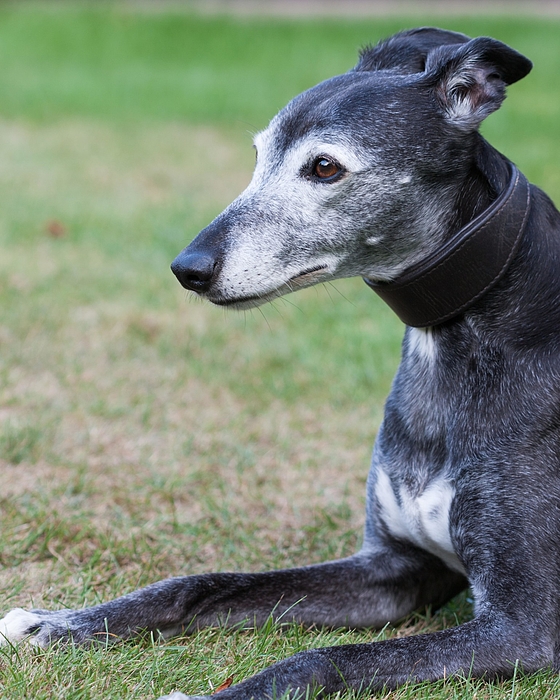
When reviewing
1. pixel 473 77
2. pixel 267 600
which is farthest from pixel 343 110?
pixel 267 600

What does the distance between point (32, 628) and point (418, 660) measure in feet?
3.77

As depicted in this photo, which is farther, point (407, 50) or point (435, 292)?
point (407, 50)

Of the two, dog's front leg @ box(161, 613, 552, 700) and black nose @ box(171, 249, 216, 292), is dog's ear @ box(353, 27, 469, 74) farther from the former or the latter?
dog's front leg @ box(161, 613, 552, 700)

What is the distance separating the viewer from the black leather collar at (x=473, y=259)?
2.75 meters

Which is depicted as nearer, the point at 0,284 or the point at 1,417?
the point at 1,417

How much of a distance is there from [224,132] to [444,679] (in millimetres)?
11249

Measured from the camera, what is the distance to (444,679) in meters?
2.55

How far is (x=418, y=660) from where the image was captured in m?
2.57

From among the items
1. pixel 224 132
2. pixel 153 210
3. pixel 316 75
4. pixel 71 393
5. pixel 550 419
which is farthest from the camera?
pixel 316 75

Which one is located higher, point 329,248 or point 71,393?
point 329,248

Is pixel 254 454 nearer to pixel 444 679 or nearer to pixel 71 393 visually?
pixel 71 393

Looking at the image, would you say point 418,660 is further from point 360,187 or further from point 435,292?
point 360,187

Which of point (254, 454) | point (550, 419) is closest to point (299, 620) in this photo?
point (550, 419)

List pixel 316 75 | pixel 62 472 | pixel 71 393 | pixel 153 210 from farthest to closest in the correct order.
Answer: pixel 316 75 → pixel 153 210 → pixel 71 393 → pixel 62 472
